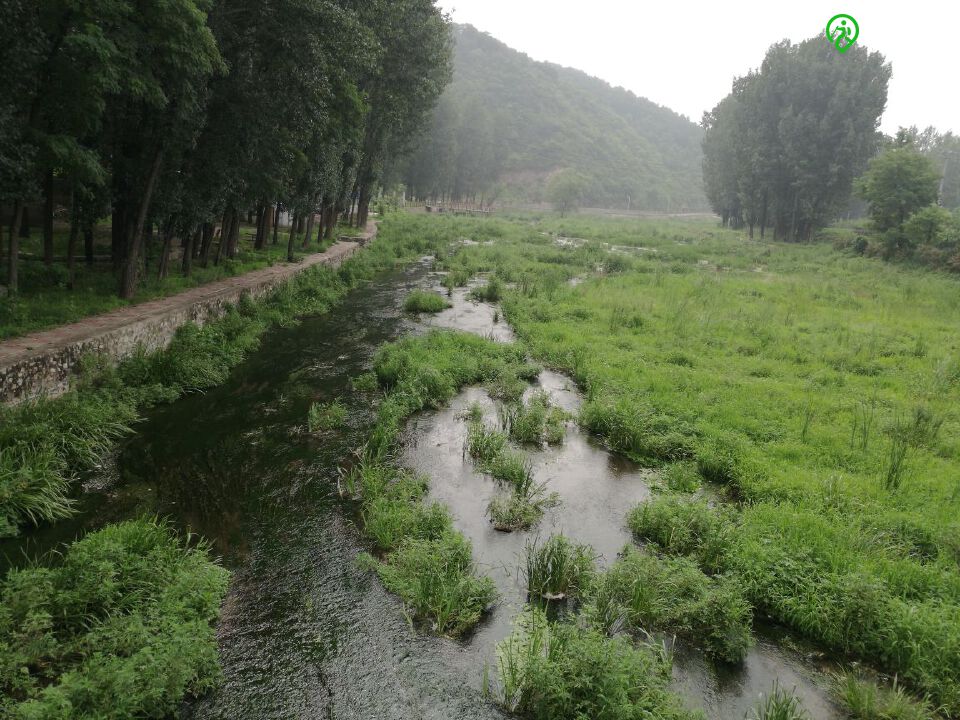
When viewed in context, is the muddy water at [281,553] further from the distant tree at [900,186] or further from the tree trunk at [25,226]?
the distant tree at [900,186]

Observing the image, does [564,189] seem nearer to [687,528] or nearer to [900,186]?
[900,186]

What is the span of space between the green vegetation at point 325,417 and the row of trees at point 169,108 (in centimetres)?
740

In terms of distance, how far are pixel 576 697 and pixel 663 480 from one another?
19.4 ft

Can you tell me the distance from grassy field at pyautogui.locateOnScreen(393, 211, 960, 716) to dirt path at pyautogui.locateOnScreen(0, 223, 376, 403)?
10.9 meters

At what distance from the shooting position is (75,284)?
1720 cm

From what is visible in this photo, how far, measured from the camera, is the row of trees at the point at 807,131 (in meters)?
55.7

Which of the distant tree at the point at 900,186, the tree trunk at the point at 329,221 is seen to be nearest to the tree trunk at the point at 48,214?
the tree trunk at the point at 329,221

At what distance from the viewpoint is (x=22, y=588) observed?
6.21 m

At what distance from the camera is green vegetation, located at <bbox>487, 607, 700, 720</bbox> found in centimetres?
566

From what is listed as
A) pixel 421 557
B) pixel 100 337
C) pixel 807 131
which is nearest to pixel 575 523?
pixel 421 557

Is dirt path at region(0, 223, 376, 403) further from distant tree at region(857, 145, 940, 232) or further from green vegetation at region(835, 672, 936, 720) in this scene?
distant tree at region(857, 145, 940, 232)

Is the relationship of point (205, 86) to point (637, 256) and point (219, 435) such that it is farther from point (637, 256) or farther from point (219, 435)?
point (637, 256)

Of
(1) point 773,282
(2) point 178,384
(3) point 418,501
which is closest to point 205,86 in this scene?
(2) point 178,384

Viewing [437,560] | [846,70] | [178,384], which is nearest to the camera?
[437,560]
